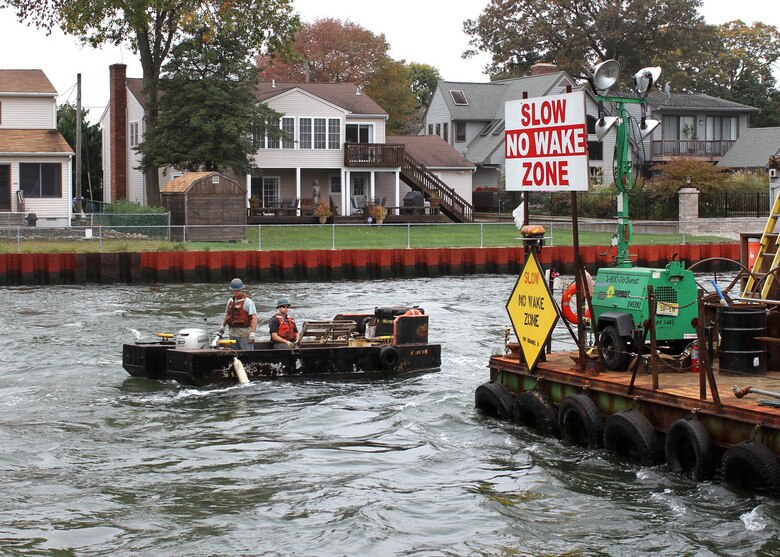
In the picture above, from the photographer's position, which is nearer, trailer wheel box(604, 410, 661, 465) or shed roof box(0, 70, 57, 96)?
trailer wheel box(604, 410, 661, 465)

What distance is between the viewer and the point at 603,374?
17.1 metres

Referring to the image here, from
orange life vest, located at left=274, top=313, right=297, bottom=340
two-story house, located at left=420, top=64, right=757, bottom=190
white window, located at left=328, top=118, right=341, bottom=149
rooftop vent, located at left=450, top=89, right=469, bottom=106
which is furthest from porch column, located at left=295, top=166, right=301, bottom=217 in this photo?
orange life vest, located at left=274, top=313, right=297, bottom=340

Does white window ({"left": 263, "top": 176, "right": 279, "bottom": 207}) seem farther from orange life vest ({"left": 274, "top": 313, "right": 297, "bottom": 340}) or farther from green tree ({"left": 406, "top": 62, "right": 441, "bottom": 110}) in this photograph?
green tree ({"left": 406, "top": 62, "right": 441, "bottom": 110})

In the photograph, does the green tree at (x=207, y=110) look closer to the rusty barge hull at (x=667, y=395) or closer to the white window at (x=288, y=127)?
the white window at (x=288, y=127)

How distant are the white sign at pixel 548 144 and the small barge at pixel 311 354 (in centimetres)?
691

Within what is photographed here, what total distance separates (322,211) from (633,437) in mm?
43268

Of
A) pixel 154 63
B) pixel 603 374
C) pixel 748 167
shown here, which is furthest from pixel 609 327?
pixel 748 167

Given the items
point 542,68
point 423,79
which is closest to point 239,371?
point 542,68

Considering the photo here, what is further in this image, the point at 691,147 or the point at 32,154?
the point at 691,147

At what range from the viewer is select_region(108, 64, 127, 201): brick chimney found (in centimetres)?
6669

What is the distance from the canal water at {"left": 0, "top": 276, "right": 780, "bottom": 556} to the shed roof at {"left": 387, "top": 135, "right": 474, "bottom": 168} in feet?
144

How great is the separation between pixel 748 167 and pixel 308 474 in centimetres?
6091

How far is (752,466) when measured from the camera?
13.8 metres

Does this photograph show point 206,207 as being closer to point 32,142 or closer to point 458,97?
point 32,142
